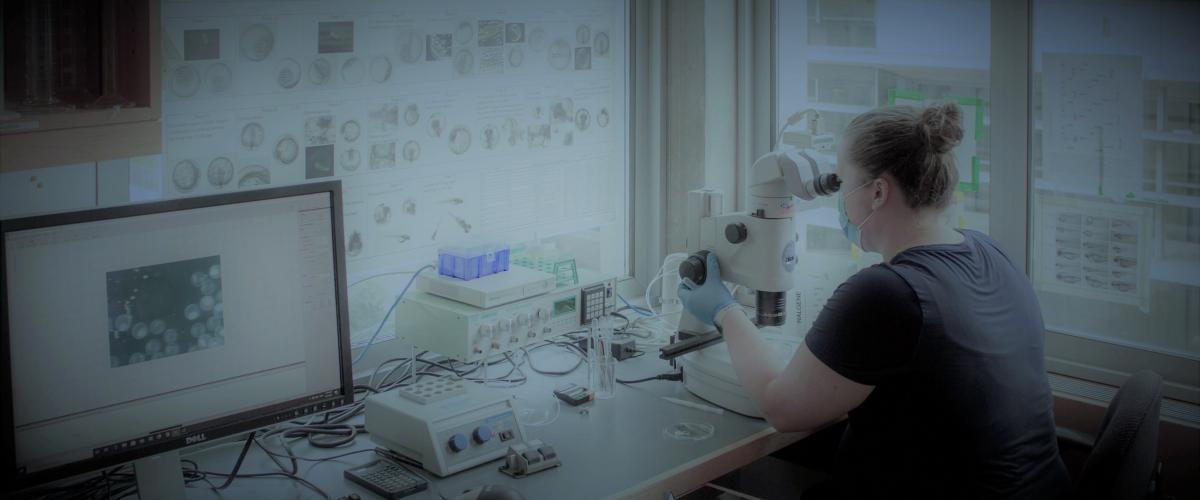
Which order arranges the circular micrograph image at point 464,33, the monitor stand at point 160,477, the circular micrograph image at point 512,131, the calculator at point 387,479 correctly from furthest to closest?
the circular micrograph image at point 512,131 → the circular micrograph image at point 464,33 → the calculator at point 387,479 → the monitor stand at point 160,477

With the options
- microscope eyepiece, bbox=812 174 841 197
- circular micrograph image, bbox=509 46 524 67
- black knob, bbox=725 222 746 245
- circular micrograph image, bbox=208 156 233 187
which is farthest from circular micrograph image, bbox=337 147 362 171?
microscope eyepiece, bbox=812 174 841 197

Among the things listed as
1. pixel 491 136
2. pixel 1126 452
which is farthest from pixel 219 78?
pixel 1126 452

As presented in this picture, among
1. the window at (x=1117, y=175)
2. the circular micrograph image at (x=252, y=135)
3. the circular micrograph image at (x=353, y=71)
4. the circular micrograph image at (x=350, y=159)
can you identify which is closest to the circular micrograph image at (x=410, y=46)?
the circular micrograph image at (x=353, y=71)

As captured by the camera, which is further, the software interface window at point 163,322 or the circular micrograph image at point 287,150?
the circular micrograph image at point 287,150

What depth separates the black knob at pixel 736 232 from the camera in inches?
83.1

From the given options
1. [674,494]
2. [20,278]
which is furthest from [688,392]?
[20,278]

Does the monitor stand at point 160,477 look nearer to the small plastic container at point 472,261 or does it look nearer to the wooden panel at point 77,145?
the wooden panel at point 77,145

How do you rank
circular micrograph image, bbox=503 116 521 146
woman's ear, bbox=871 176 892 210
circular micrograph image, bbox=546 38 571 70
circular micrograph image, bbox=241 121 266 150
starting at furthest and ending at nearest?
circular micrograph image, bbox=546 38 571 70 < circular micrograph image, bbox=503 116 521 146 < circular micrograph image, bbox=241 121 266 150 < woman's ear, bbox=871 176 892 210

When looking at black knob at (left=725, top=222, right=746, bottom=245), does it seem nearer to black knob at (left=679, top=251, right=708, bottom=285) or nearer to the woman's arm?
black knob at (left=679, top=251, right=708, bottom=285)

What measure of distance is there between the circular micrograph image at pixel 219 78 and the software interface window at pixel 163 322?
0.48m

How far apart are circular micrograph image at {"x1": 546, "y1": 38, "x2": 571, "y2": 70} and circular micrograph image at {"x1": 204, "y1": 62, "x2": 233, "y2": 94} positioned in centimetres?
90

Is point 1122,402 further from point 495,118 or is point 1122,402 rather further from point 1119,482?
point 495,118

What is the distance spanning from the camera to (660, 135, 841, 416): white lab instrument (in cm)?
202

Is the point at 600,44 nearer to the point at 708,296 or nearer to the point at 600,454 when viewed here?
the point at 708,296
